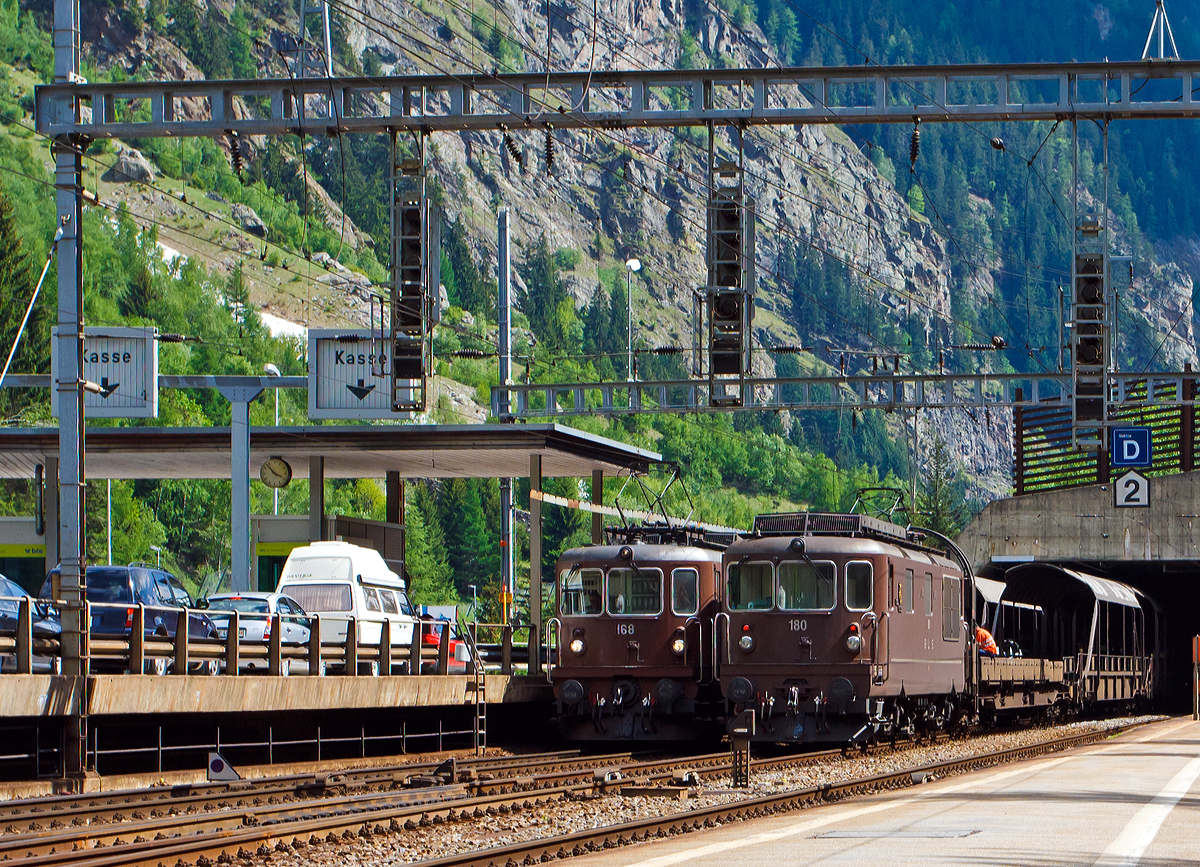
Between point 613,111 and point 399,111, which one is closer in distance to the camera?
point 613,111

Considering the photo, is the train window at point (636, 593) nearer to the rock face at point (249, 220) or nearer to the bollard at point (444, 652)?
the bollard at point (444, 652)

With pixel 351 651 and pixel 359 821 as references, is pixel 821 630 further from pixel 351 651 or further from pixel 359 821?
pixel 359 821

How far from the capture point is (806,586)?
79.6 feet

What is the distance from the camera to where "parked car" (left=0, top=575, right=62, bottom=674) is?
1933 centimetres

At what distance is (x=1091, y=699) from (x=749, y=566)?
776 inches

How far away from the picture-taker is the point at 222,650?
70.5 feet

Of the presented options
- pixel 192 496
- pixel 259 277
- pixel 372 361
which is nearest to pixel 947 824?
pixel 372 361

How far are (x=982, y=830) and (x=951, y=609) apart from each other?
1508cm

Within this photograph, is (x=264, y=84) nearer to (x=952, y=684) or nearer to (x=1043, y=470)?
(x=952, y=684)

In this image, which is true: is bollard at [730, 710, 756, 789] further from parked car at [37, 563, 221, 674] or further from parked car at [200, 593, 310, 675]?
parked car at [200, 593, 310, 675]

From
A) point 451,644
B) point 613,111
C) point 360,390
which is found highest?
point 613,111

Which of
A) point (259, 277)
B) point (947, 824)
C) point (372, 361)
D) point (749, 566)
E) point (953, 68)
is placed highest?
point (259, 277)

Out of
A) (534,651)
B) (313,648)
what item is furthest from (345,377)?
(313,648)

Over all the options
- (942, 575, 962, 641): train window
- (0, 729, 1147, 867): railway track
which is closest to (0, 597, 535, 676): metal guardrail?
(0, 729, 1147, 867): railway track
